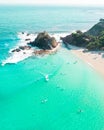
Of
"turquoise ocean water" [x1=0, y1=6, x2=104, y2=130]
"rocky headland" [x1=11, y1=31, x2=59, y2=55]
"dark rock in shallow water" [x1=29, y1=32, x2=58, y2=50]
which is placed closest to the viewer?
"turquoise ocean water" [x1=0, y1=6, x2=104, y2=130]

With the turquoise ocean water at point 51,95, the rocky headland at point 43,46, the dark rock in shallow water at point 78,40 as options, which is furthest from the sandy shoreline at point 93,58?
the rocky headland at point 43,46

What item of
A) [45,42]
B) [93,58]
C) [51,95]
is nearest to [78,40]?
[45,42]

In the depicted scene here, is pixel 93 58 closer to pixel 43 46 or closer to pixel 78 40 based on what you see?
pixel 78 40

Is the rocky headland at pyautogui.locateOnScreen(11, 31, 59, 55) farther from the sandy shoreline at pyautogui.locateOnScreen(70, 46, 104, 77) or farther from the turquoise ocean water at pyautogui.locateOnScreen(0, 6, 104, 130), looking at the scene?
the turquoise ocean water at pyautogui.locateOnScreen(0, 6, 104, 130)

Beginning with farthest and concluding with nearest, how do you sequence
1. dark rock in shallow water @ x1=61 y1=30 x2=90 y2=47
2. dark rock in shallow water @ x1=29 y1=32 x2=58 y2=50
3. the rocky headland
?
dark rock in shallow water @ x1=61 y1=30 x2=90 y2=47, dark rock in shallow water @ x1=29 y1=32 x2=58 y2=50, the rocky headland

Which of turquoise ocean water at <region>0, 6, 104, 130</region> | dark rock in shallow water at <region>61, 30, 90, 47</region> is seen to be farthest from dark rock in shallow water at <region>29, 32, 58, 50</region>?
turquoise ocean water at <region>0, 6, 104, 130</region>

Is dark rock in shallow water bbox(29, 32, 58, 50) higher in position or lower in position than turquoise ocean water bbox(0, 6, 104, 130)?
higher

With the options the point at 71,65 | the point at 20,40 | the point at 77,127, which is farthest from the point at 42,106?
the point at 20,40

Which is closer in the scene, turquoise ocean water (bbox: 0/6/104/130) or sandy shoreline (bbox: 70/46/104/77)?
turquoise ocean water (bbox: 0/6/104/130)

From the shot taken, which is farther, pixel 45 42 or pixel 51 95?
pixel 45 42

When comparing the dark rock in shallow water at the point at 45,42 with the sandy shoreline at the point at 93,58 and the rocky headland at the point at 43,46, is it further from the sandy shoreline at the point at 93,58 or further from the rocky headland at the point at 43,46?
the sandy shoreline at the point at 93,58
